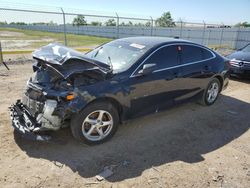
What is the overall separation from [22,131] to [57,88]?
860mm

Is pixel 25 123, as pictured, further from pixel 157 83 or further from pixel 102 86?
pixel 157 83

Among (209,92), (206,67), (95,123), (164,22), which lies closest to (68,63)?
(95,123)

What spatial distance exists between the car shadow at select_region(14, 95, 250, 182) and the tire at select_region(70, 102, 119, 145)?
0.50ft

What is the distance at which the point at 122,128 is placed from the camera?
178 inches

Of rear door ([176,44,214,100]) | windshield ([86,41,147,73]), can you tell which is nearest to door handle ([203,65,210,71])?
rear door ([176,44,214,100])

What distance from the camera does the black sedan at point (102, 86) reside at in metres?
3.47

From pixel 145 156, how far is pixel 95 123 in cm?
94

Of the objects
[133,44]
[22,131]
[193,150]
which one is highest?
[133,44]

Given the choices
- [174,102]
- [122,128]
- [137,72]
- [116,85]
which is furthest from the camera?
[174,102]

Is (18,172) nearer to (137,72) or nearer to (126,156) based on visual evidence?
(126,156)

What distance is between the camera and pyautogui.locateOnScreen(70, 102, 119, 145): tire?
3.55 m

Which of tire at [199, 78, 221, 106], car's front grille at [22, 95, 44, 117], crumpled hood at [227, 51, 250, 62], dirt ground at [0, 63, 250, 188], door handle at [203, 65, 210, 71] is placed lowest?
dirt ground at [0, 63, 250, 188]

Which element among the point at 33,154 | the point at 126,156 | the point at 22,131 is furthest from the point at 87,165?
the point at 22,131

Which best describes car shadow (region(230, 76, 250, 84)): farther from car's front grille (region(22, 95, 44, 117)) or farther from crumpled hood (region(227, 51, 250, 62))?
car's front grille (region(22, 95, 44, 117))
